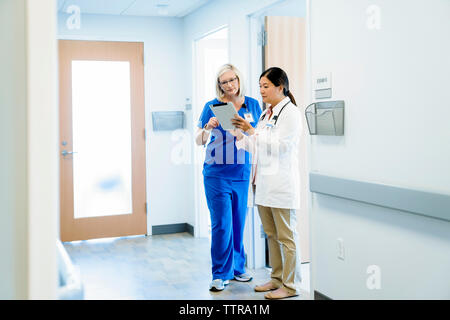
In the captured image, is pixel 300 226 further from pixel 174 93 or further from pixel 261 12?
pixel 174 93

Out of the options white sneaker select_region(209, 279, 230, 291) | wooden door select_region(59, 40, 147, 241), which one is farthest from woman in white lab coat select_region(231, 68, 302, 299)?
wooden door select_region(59, 40, 147, 241)

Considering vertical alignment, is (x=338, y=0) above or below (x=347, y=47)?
above

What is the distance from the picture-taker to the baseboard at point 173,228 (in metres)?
4.77

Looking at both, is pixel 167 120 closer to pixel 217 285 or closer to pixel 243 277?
pixel 243 277

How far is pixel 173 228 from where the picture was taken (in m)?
4.84

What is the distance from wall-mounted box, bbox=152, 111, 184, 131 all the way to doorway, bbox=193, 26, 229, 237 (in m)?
0.25

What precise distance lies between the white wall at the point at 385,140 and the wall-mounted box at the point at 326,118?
4 centimetres

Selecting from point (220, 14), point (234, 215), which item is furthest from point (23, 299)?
point (220, 14)

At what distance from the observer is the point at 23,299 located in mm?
754

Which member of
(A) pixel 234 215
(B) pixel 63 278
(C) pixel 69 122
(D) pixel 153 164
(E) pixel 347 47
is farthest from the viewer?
(D) pixel 153 164

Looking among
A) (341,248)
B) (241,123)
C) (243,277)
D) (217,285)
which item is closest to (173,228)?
(243,277)

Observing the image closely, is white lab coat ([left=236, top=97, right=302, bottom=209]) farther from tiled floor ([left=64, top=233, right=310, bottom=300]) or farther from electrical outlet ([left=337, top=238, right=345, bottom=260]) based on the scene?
tiled floor ([left=64, top=233, right=310, bottom=300])

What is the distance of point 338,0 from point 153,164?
280cm

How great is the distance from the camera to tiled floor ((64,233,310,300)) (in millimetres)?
3002
